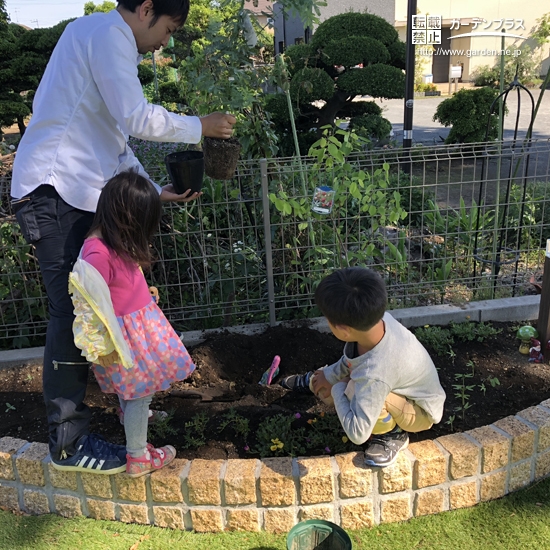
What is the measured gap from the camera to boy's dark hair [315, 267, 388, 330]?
2.00 m

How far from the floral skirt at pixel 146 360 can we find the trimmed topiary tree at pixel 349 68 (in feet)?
22.3

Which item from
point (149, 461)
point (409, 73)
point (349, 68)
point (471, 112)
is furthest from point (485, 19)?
point (149, 461)

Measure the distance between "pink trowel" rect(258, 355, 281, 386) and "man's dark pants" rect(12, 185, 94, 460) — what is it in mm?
1048

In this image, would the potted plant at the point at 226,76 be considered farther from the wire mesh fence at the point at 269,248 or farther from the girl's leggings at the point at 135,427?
the girl's leggings at the point at 135,427

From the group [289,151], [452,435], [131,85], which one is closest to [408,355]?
[452,435]

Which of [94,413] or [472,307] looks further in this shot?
[472,307]

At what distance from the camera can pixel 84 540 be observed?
2.15 meters

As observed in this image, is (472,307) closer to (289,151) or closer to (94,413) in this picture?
(94,413)

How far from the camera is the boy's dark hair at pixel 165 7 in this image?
2010 mm

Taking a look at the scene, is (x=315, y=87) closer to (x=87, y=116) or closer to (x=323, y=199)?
(x=323, y=199)

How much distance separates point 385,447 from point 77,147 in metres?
1.60

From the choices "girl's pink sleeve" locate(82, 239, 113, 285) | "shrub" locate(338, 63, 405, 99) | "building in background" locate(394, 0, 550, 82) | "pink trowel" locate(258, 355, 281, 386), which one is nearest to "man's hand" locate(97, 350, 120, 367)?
"girl's pink sleeve" locate(82, 239, 113, 285)

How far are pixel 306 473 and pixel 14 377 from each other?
1.86m

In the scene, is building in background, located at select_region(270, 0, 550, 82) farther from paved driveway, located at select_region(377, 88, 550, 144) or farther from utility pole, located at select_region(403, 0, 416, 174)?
utility pole, located at select_region(403, 0, 416, 174)
